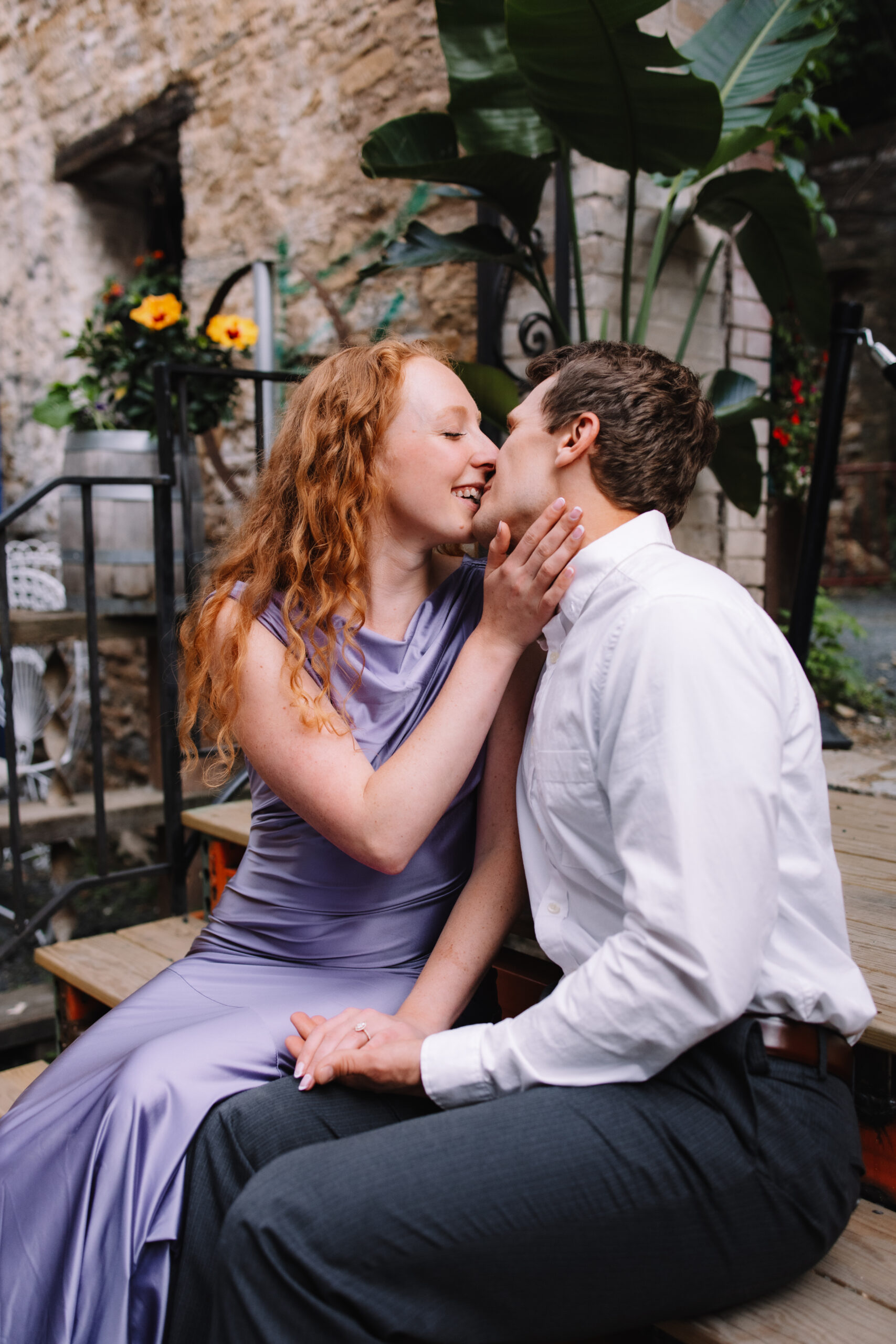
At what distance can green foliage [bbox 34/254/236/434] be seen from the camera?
3521 millimetres

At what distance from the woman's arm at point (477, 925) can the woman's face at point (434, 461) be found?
258mm

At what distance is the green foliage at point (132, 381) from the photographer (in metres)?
3.52

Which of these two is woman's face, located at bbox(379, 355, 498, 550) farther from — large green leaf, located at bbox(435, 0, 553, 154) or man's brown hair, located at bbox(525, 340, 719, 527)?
large green leaf, located at bbox(435, 0, 553, 154)

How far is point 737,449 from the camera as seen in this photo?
3.03 meters

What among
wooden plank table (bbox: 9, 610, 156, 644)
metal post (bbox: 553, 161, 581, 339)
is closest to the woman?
metal post (bbox: 553, 161, 581, 339)

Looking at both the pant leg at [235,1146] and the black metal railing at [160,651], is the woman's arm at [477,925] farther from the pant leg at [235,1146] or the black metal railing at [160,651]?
the black metal railing at [160,651]

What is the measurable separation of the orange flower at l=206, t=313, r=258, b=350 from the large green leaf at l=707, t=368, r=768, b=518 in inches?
61.7

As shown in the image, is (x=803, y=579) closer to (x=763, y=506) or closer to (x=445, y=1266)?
(x=763, y=506)

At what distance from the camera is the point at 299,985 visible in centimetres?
151

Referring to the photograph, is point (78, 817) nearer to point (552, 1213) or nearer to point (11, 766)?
point (11, 766)

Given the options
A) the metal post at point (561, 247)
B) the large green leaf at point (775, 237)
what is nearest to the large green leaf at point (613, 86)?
the large green leaf at point (775, 237)

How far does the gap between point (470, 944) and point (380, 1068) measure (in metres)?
0.28

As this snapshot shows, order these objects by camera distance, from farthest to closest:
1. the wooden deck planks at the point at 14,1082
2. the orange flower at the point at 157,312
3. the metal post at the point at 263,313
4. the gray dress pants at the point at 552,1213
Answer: the metal post at the point at 263,313 → the orange flower at the point at 157,312 → the wooden deck planks at the point at 14,1082 → the gray dress pants at the point at 552,1213

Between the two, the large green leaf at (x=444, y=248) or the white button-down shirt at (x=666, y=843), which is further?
the large green leaf at (x=444, y=248)
